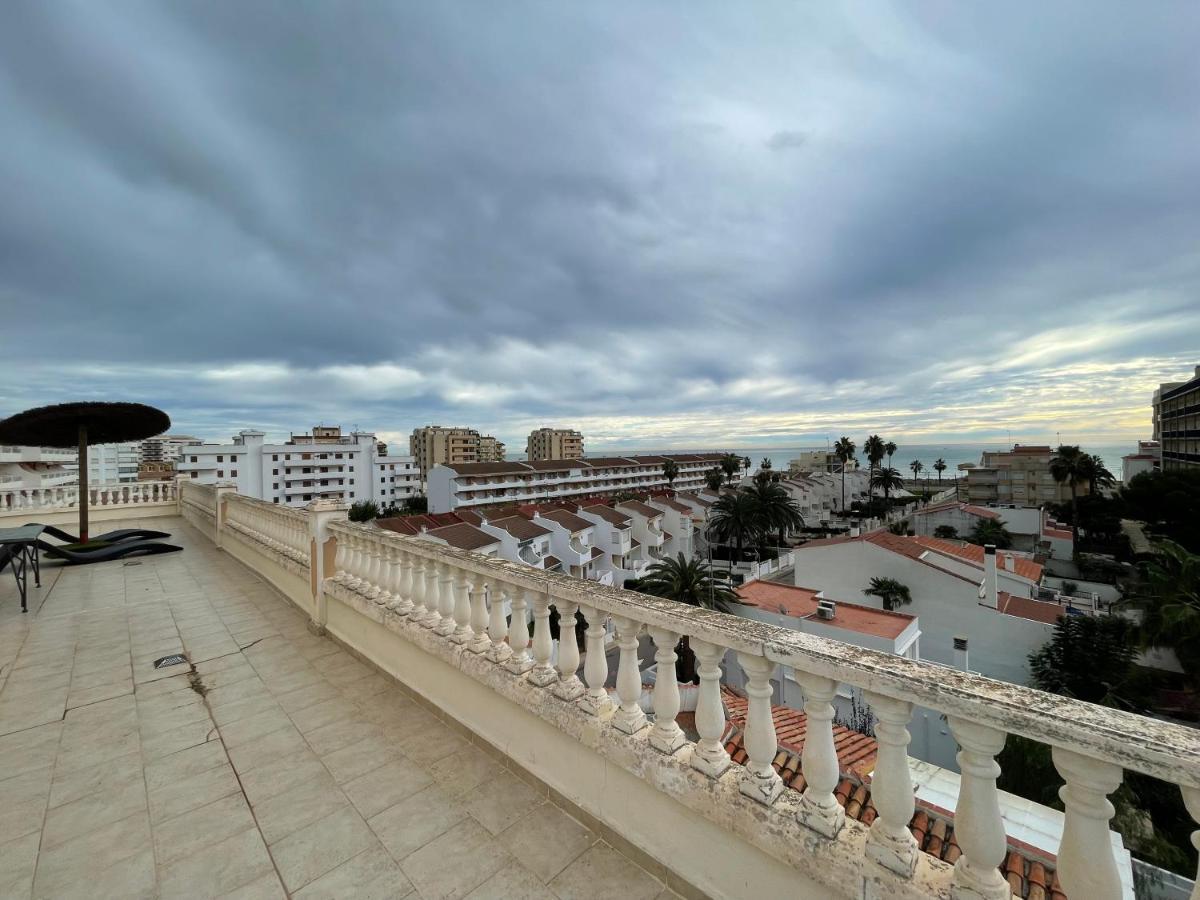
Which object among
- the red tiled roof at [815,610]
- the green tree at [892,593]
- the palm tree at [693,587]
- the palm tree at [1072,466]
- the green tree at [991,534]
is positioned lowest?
the green tree at [991,534]

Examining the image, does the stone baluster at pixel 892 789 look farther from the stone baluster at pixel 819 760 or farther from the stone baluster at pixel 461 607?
the stone baluster at pixel 461 607

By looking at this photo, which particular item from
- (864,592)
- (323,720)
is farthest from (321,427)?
(323,720)

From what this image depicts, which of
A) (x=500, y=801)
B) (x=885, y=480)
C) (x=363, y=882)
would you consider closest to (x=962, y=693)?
(x=500, y=801)

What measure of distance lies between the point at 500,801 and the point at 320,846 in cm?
86

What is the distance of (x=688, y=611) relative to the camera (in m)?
2.16

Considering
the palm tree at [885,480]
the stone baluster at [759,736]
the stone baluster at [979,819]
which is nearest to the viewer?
the stone baluster at [979,819]

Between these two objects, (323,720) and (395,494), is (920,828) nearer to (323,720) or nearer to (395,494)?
(323,720)

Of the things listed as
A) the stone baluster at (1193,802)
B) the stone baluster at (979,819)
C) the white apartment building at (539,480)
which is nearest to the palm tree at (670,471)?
the white apartment building at (539,480)

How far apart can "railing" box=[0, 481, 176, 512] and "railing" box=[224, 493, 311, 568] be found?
26.8 feet

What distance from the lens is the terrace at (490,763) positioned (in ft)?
4.69

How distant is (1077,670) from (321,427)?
317 ft

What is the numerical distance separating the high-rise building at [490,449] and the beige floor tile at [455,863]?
105 m

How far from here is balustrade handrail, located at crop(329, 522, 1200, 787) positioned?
114 cm

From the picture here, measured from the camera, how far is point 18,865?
2.20m
